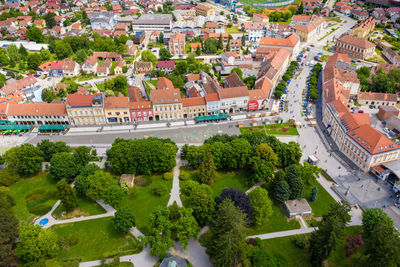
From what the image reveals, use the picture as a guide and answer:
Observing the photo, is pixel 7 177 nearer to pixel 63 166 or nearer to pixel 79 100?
pixel 63 166

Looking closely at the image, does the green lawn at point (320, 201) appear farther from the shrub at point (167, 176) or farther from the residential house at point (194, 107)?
the residential house at point (194, 107)

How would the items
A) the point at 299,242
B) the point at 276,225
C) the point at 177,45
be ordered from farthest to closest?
1. the point at 177,45
2. the point at 276,225
3. the point at 299,242

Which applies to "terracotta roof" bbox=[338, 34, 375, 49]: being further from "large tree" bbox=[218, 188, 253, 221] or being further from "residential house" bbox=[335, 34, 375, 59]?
"large tree" bbox=[218, 188, 253, 221]

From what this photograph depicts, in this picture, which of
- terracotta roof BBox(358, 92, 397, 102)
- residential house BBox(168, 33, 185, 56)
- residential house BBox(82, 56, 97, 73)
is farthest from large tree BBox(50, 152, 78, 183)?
terracotta roof BBox(358, 92, 397, 102)

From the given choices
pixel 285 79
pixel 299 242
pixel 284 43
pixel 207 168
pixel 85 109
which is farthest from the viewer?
pixel 284 43

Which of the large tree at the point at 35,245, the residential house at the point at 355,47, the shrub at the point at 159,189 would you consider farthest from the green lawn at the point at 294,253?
the residential house at the point at 355,47

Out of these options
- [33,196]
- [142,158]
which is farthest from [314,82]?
[33,196]

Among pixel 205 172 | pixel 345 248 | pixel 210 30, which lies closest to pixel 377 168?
pixel 345 248
